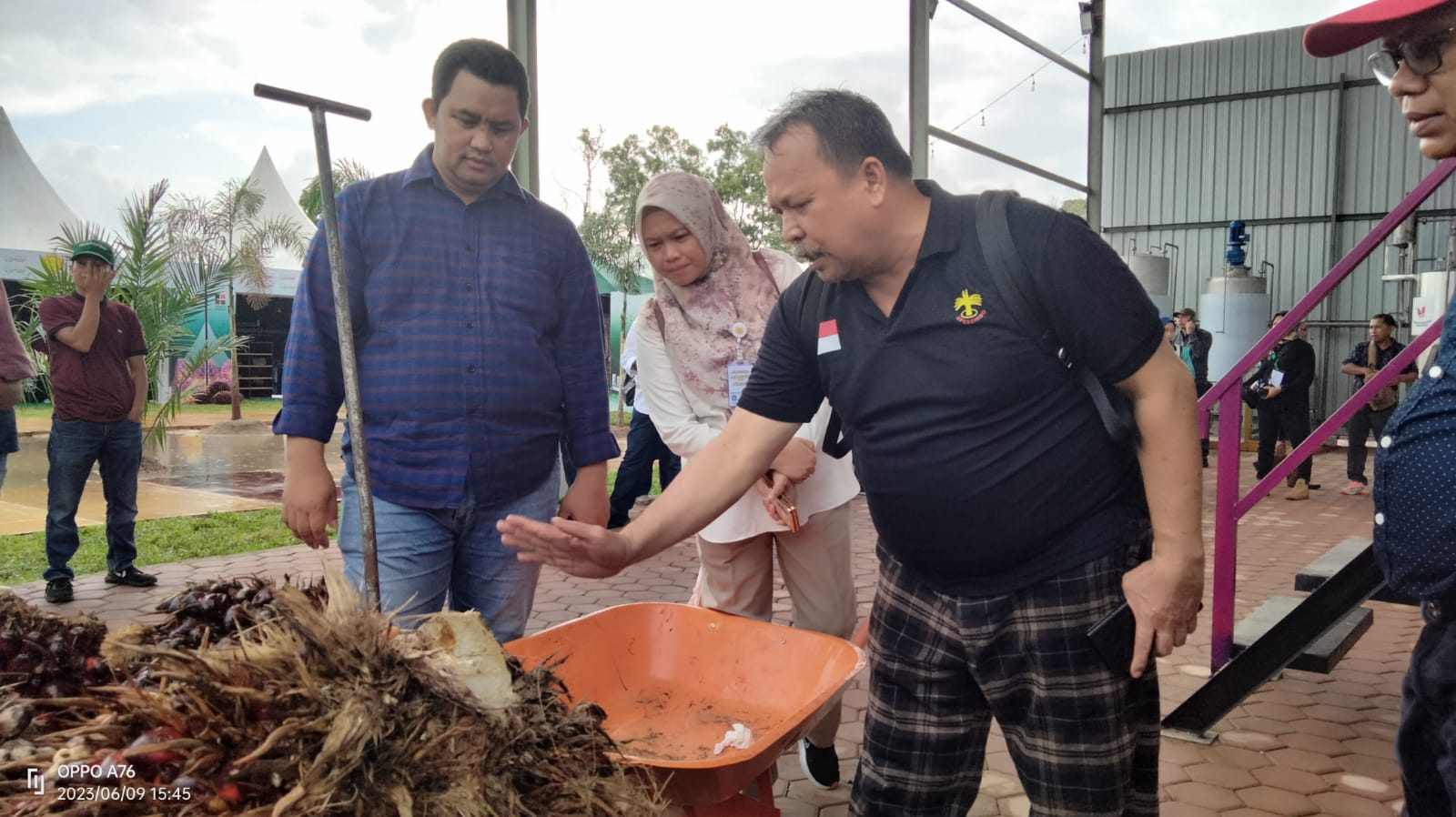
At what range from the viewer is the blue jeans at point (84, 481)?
17.0 feet

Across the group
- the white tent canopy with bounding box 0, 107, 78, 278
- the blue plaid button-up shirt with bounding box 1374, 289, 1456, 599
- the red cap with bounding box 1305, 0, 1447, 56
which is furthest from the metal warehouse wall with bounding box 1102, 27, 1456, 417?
the white tent canopy with bounding box 0, 107, 78, 278

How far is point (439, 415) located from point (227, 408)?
1948cm

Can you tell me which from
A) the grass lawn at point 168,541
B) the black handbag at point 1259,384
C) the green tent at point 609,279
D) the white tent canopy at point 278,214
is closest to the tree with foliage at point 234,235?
the white tent canopy at point 278,214

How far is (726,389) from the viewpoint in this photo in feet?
9.65

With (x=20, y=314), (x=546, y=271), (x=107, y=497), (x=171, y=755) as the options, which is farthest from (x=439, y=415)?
(x=20, y=314)

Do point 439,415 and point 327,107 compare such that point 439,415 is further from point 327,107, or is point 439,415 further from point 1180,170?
point 1180,170

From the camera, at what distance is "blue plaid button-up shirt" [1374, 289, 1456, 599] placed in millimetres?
1336

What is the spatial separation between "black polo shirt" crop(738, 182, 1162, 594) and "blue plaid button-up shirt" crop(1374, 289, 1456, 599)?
367mm

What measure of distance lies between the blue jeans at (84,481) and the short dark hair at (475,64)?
4.04m

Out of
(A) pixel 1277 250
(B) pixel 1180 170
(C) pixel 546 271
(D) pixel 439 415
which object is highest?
(B) pixel 1180 170

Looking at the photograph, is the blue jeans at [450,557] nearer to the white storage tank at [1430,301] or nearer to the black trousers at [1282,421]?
the black trousers at [1282,421]

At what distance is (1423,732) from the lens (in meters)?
1.50

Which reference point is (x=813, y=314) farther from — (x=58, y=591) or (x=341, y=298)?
(x=58, y=591)

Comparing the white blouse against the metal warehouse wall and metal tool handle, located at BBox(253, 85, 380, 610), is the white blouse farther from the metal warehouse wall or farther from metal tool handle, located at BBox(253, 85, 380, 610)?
the metal warehouse wall
